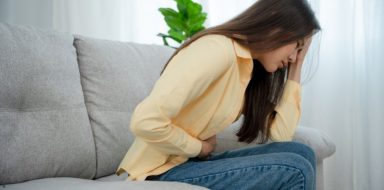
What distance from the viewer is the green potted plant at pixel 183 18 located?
6.68ft

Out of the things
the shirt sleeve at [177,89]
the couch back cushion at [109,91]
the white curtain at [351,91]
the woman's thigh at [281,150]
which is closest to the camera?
the shirt sleeve at [177,89]

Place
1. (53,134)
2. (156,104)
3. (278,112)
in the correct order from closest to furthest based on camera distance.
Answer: (156,104), (53,134), (278,112)

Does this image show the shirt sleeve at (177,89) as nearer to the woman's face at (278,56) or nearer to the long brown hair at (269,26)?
the long brown hair at (269,26)

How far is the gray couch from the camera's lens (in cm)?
99

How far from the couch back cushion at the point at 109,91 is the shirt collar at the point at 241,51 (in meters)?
0.51

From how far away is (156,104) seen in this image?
80 cm

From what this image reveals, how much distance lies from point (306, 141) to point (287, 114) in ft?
0.49

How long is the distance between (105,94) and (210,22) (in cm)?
116

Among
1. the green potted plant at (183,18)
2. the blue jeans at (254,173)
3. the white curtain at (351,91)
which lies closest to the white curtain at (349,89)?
the white curtain at (351,91)

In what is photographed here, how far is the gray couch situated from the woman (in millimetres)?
118

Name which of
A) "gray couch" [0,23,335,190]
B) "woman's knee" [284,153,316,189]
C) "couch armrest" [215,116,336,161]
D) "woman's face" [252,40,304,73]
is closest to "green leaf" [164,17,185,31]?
"gray couch" [0,23,335,190]

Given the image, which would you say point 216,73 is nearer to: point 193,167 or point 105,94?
point 193,167

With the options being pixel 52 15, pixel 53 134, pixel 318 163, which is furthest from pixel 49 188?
pixel 52 15

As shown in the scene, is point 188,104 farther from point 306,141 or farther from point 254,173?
point 306,141
